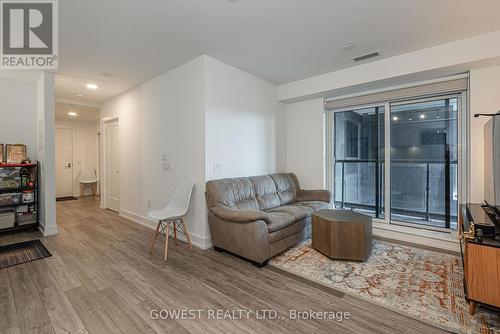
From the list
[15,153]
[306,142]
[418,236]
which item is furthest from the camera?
[306,142]

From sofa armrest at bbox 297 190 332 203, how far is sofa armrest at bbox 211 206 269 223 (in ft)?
5.69

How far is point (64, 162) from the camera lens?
23.2 feet

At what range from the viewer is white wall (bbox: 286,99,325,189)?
14.5 feet

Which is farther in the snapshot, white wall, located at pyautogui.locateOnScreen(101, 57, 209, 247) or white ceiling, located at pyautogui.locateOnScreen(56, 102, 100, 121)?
white ceiling, located at pyautogui.locateOnScreen(56, 102, 100, 121)

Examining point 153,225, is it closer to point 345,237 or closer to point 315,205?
point 315,205

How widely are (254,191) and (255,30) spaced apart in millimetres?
2145

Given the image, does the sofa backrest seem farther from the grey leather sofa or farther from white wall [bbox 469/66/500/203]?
white wall [bbox 469/66/500/203]

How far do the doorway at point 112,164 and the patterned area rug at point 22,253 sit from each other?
192 centimetres

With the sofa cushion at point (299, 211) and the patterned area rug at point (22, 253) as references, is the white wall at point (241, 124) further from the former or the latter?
the patterned area rug at point (22, 253)

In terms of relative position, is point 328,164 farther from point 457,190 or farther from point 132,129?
point 132,129

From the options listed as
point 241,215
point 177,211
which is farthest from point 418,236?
point 177,211

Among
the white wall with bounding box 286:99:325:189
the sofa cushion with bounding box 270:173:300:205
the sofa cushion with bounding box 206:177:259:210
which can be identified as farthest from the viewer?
the white wall with bounding box 286:99:325:189

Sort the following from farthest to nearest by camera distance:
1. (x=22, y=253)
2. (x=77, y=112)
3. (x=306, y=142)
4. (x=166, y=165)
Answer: (x=77, y=112), (x=306, y=142), (x=166, y=165), (x=22, y=253)

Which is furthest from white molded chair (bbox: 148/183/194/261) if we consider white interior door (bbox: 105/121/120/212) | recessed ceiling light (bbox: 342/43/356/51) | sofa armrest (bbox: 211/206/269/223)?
recessed ceiling light (bbox: 342/43/356/51)
